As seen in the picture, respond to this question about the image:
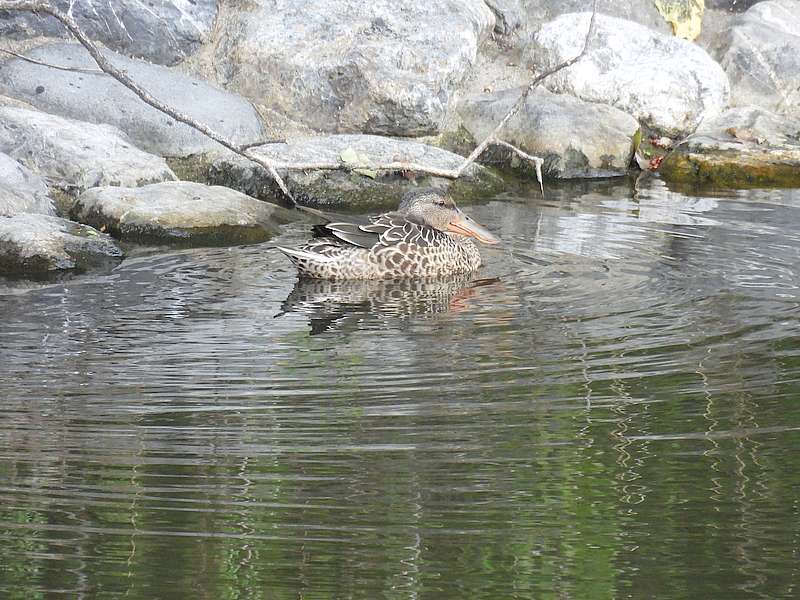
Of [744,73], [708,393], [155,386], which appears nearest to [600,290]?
[708,393]

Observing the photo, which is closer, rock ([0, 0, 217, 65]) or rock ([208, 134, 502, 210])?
rock ([208, 134, 502, 210])

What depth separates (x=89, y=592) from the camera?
3.67m

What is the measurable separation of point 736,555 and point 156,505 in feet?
6.08

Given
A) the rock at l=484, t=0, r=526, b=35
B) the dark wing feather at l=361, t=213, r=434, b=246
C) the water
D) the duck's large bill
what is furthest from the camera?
the rock at l=484, t=0, r=526, b=35

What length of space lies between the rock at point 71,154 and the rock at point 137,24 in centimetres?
151

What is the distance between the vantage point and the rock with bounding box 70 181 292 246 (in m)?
9.72

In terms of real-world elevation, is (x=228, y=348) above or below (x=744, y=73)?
below

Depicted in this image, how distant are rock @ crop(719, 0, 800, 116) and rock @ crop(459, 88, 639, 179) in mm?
1881

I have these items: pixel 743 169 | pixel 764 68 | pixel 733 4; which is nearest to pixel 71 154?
pixel 743 169

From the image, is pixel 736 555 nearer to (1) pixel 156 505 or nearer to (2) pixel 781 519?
(2) pixel 781 519

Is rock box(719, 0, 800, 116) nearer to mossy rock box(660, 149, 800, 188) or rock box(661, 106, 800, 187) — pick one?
rock box(661, 106, 800, 187)

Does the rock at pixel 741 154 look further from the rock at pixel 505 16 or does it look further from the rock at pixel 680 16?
the rock at pixel 505 16

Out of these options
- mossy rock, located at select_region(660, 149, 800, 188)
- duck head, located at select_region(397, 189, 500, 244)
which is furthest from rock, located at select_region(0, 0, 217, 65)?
mossy rock, located at select_region(660, 149, 800, 188)

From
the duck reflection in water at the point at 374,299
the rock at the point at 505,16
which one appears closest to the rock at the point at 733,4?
the rock at the point at 505,16
